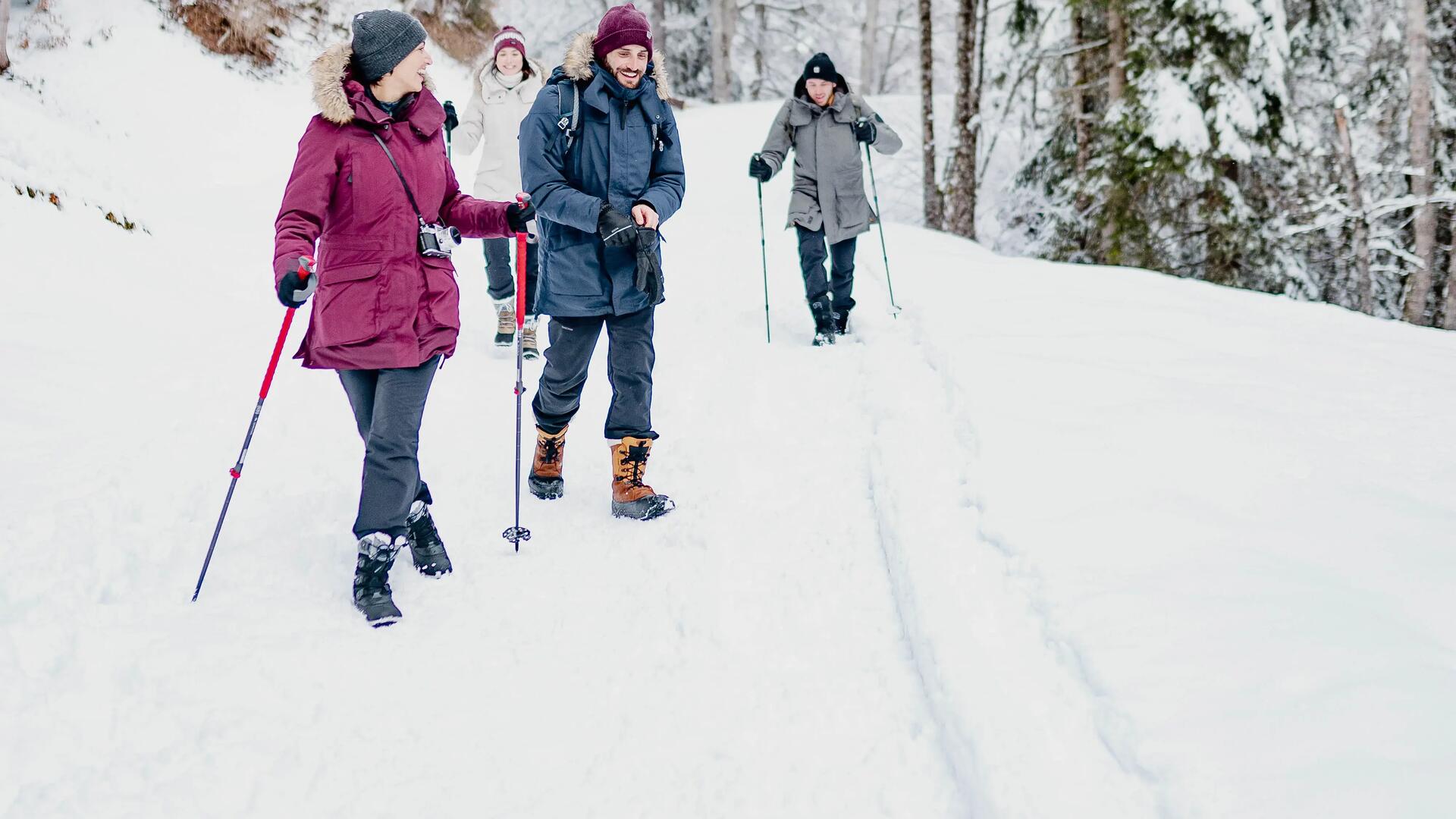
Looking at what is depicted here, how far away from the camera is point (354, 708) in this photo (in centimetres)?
282

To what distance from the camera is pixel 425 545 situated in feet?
11.9

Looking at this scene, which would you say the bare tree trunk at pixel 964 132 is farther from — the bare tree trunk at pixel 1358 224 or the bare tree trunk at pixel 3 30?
the bare tree trunk at pixel 3 30

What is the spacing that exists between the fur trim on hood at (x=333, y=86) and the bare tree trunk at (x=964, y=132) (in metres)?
10.6

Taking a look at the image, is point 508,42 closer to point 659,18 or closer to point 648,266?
point 648,266

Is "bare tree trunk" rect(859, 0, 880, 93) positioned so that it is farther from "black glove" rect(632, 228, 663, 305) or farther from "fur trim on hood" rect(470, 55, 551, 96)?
"black glove" rect(632, 228, 663, 305)

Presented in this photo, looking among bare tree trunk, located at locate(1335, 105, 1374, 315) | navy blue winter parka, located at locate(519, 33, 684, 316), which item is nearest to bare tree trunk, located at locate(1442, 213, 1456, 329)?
bare tree trunk, located at locate(1335, 105, 1374, 315)

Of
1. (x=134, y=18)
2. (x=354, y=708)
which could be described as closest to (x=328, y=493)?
(x=354, y=708)

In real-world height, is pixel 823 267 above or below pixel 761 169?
below

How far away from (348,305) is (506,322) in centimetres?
351

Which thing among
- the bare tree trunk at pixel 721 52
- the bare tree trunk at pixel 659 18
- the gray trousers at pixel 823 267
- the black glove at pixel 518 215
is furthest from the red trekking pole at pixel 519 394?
the bare tree trunk at pixel 721 52

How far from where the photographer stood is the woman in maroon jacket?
2986 mm

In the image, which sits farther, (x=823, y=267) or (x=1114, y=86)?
(x=1114, y=86)

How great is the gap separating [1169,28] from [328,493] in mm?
10170

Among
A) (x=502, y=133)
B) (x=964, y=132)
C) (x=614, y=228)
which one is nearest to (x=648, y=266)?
(x=614, y=228)
